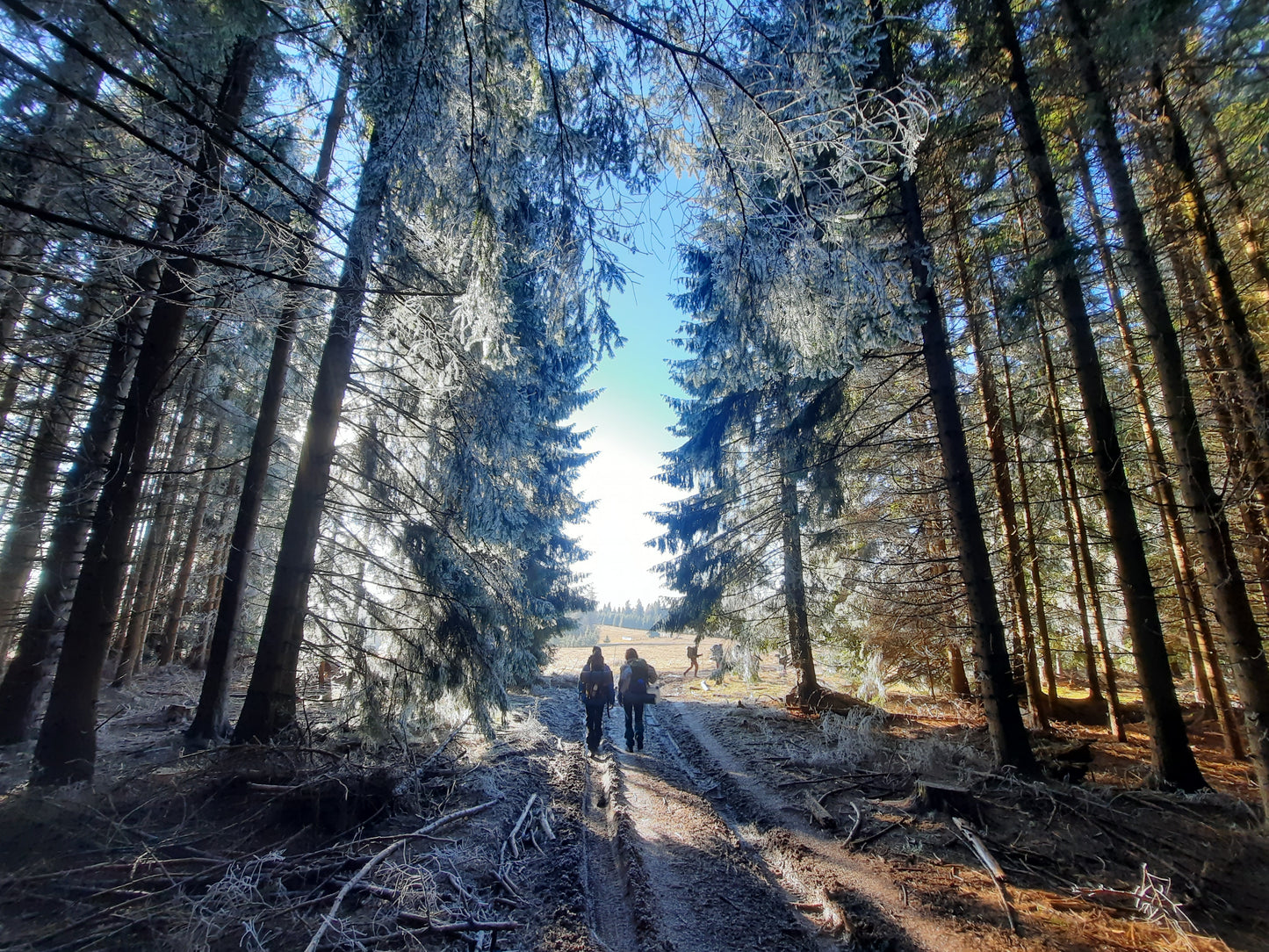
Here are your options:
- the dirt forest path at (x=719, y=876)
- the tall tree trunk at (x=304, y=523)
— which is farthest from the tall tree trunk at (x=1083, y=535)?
the tall tree trunk at (x=304, y=523)

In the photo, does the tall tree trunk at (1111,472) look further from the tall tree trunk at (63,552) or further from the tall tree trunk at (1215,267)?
the tall tree trunk at (63,552)

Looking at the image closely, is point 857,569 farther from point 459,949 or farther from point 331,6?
point 331,6

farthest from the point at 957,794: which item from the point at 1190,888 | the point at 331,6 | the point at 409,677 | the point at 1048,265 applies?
the point at 331,6

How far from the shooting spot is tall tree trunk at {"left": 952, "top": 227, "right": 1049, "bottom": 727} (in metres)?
8.51

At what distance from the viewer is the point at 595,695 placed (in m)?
8.82

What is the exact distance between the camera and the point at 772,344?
4594 millimetres

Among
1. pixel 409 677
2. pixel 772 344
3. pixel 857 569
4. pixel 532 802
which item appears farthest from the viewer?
pixel 857 569

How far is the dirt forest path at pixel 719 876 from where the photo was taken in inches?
135

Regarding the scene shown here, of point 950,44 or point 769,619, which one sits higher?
point 950,44

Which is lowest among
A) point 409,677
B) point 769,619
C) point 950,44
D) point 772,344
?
point 409,677

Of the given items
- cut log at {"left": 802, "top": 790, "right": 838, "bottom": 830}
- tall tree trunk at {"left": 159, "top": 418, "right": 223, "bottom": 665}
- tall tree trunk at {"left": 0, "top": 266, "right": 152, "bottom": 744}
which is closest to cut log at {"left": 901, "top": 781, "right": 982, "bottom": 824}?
cut log at {"left": 802, "top": 790, "right": 838, "bottom": 830}

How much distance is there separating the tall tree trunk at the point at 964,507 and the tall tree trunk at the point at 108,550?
8.08 meters

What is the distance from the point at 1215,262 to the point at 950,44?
4642mm

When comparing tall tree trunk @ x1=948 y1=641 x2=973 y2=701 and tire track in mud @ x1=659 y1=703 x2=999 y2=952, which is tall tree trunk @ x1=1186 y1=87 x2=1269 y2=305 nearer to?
tire track in mud @ x1=659 y1=703 x2=999 y2=952
